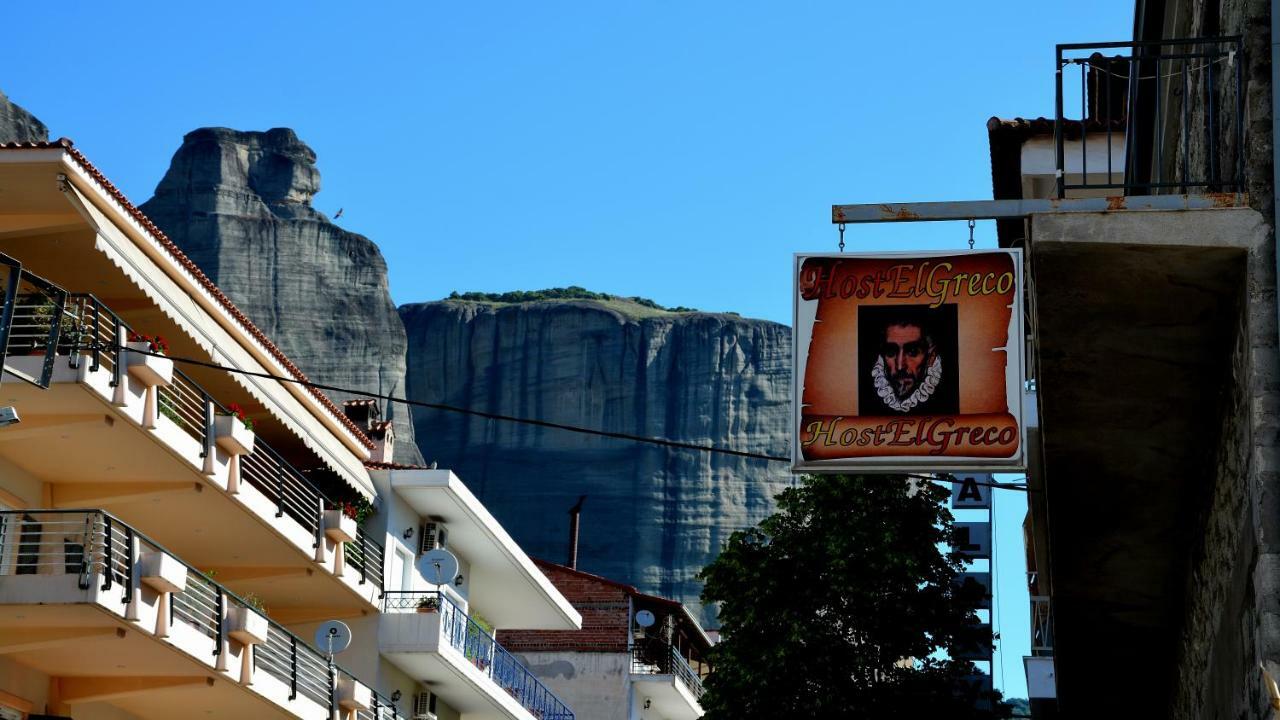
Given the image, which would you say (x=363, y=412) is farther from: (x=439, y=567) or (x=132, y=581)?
(x=132, y=581)

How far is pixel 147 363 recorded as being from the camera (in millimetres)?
20719

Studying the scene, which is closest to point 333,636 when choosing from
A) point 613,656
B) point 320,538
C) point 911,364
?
point 320,538

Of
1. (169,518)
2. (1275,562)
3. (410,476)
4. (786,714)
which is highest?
(410,476)

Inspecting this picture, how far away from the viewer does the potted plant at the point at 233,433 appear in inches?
905

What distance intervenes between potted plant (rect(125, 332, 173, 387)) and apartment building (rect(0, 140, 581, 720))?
0.03 meters

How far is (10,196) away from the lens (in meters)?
20.0

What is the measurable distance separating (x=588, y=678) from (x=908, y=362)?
3493 centimetres

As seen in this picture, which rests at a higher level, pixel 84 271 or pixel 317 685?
pixel 84 271

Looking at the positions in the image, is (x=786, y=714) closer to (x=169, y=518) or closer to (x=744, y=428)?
(x=169, y=518)

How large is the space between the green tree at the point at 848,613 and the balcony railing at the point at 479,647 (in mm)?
5425

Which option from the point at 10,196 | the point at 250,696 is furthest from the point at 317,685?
the point at 10,196

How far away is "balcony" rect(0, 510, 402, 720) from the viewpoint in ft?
62.1

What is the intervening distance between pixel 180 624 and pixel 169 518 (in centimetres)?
335

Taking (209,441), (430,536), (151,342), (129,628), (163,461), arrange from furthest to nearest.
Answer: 1. (430,536)
2. (209,441)
3. (163,461)
4. (151,342)
5. (129,628)
